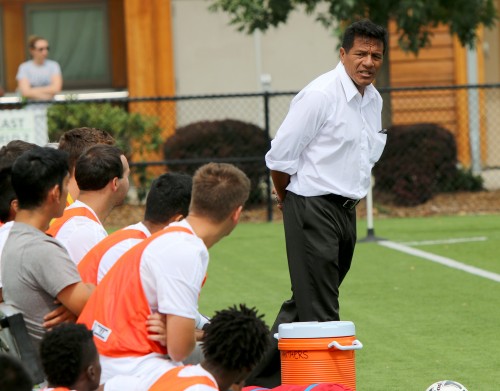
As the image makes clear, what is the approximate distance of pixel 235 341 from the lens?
203 inches

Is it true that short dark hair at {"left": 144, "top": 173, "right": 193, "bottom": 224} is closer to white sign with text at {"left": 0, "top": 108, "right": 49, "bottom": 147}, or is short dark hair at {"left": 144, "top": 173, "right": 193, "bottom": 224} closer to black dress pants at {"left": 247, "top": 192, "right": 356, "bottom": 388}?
black dress pants at {"left": 247, "top": 192, "right": 356, "bottom": 388}

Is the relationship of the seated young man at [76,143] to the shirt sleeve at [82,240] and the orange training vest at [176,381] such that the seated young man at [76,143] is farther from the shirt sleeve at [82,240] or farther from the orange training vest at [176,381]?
the orange training vest at [176,381]

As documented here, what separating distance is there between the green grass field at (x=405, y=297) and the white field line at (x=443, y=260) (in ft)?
0.32

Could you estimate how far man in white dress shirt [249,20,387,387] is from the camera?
23.1 feet

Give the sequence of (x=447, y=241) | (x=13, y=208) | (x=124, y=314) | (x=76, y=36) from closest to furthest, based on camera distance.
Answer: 1. (x=124, y=314)
2. (x=13, y=208)
3. (x=447, y=241)
4. (x=76, y=36)

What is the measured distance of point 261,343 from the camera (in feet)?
17.1

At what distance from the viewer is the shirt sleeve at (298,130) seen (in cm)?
703

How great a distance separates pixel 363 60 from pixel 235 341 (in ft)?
8.27

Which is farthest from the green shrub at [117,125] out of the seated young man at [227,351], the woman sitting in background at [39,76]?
the seated young man at [227,351]

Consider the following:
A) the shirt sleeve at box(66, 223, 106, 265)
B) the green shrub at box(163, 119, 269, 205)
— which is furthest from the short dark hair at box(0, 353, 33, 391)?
the green shrub at box(163, 119, 269, 205)

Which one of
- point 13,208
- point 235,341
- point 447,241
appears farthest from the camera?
point 447,241

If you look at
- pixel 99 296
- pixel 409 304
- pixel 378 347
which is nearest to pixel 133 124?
pixel 409 304

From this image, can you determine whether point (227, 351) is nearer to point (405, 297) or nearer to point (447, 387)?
point (447, 387)

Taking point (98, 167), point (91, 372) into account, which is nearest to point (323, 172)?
point (98, 167)
